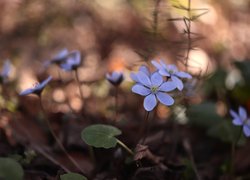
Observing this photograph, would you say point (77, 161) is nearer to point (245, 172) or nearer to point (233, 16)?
point (245, 172)

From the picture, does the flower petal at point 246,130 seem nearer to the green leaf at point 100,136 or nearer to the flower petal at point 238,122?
the flower petal at point 238,122

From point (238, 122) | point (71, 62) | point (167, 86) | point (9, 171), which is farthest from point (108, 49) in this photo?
point (9, 171)

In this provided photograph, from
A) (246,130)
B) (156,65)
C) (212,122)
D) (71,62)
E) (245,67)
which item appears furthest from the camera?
(245,67)

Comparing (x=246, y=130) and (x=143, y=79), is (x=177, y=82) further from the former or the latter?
(x=246, y=130)

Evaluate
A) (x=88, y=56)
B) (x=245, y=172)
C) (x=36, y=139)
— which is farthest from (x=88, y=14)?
(x=245, y=172)

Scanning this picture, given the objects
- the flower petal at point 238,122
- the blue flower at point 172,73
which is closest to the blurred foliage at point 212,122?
the flower petal at point 238,122
